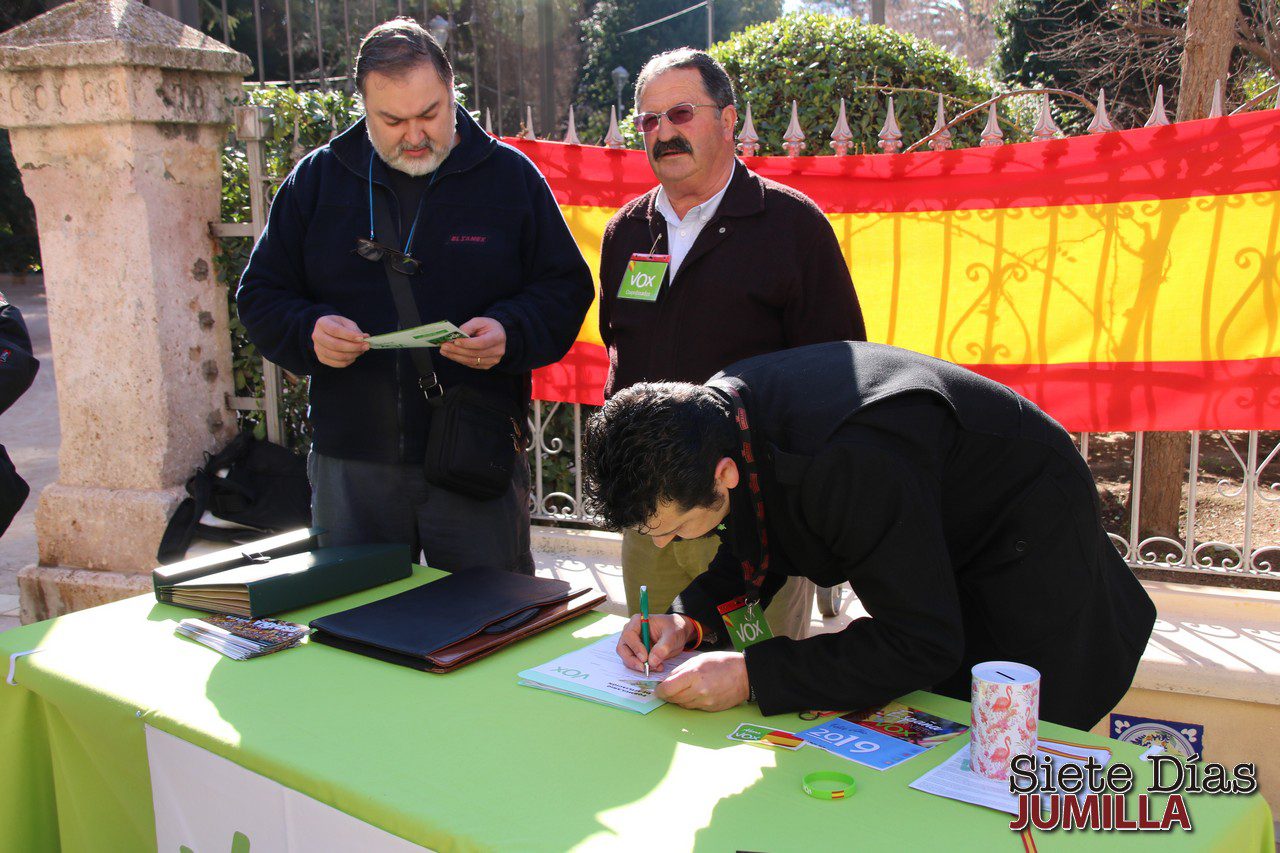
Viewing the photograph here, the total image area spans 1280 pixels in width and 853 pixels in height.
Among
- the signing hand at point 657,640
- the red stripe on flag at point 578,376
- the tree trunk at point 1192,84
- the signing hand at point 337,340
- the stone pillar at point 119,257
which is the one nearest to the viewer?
the signing hand at point 657,640

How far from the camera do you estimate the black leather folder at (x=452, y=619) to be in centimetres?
194

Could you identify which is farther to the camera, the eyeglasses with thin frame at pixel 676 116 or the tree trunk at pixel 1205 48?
the tree trunk at pixel 1205 48

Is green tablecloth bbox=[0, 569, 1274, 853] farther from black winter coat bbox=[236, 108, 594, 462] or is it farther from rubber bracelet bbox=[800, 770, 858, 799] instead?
black winter coat bbox=[236, 108, 594, 462]

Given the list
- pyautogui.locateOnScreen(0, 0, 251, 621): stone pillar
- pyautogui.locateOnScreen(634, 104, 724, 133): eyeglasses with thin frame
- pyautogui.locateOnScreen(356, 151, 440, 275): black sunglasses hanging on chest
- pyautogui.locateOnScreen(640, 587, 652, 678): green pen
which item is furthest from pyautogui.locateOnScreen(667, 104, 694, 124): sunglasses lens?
pyautogui.locateOnScreen(0, 0, 251, 621): stone pillar

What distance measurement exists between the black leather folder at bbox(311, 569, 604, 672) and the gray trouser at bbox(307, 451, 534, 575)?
372mm

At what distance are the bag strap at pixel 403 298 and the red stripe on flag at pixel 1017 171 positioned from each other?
1328mm

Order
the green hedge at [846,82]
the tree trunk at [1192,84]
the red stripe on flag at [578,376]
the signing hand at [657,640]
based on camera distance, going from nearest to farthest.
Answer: the signing hand at [657,640], the red stripe on flag at [578,376], the tree trunk at [1192,84], the green hedge at [846,82]

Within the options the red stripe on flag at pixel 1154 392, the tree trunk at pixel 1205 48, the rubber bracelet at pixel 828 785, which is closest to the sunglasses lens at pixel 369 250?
the rubber bracelet at pixel 828 785

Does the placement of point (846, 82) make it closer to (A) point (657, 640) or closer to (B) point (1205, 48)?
(B) point (1205, 48)

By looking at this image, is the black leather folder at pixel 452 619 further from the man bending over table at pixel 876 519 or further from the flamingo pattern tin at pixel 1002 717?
the flamingo pattern tin at pixel 1002 717

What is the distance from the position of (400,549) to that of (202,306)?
2100 millimetres

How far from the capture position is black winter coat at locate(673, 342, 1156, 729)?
156 cm

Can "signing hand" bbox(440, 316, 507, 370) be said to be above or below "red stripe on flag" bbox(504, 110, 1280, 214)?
below

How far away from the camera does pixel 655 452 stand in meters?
1.57
